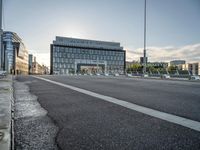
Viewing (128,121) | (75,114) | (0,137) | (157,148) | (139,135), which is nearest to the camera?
(157,148)

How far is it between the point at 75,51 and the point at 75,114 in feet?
433

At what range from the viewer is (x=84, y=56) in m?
138

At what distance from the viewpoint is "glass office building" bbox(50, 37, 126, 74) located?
127 metres

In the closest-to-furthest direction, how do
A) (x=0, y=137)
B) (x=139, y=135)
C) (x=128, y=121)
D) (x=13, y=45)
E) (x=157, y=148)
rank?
1. (x=157, y=148)
2. (x=0, y=137)
3. (x=139, y=135)
4. (x=128, y=121)
5. (x=13, y=45)

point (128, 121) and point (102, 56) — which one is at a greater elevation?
point (102, 56)

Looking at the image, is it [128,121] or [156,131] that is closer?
[156,131]

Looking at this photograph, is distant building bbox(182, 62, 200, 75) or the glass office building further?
the glass office building

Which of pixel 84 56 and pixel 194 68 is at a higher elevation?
pixel 84 56

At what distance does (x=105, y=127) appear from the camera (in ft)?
10.9

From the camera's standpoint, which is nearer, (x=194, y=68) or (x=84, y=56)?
(x=194, y=68)

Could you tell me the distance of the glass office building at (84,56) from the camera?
415ft

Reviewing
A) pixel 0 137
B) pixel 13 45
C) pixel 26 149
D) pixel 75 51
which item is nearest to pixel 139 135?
pixel 26 149

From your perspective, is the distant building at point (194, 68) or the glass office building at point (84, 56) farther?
the glass office building at point (84, 56)

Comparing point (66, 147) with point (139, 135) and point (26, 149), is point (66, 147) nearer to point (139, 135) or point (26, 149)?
point (26, 149)
